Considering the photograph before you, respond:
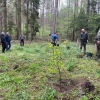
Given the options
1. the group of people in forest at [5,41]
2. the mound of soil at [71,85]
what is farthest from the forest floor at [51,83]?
the group of people in forest at [5,41]

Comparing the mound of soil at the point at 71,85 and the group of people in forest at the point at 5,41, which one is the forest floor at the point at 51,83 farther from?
the group of people in forest at the point at 5,41

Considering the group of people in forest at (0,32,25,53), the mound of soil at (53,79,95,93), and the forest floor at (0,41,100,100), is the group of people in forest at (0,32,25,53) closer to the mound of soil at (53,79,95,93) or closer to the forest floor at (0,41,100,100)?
the forest floor at (0,41,100,100)

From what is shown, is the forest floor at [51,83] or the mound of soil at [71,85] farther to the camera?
the mound of soil at [71,85]

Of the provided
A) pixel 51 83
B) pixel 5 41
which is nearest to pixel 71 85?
pixel 51 83

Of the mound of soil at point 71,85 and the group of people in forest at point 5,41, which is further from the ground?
the group of people in forest at point 5,41

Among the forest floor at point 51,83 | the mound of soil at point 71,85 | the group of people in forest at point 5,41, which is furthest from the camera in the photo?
the group of people in forest at point 5,41

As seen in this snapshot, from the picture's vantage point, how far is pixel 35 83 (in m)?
7.18

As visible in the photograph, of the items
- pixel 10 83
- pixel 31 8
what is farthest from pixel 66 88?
pixel 31 8

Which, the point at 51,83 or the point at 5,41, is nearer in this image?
the point at 51,83

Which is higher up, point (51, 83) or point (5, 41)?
point (5, 41)

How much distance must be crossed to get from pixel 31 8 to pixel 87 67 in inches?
1049

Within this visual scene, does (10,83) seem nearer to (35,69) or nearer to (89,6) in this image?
(35,69)

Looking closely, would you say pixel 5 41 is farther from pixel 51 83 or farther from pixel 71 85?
pixel 71 85

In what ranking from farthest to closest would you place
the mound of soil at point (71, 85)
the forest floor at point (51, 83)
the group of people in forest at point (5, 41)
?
the group of people in forest at point (5, 41), the mound of soil at point (71, 85), the forest floor at point (51, 83)
